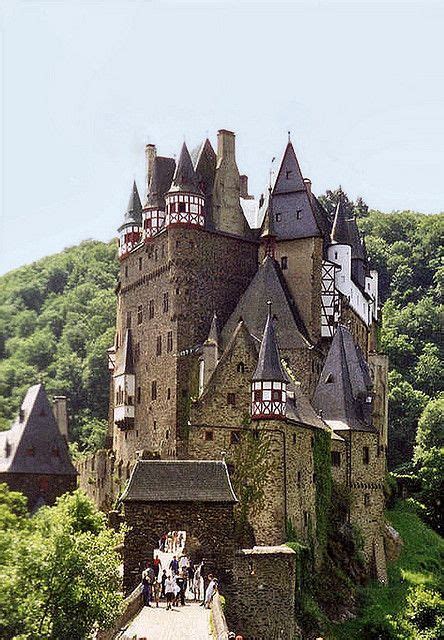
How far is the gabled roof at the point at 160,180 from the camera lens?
73562 millimetres

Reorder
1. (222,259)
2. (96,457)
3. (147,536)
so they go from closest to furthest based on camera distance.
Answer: (147,536) < (222,259) < (96,457)

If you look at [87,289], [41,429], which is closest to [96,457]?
[41,429]

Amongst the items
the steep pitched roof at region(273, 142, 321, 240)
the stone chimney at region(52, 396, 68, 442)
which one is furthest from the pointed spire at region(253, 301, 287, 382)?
the stone chimney at region(52, 396, 68, 442)

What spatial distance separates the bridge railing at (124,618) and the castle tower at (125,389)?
3336 centimetres

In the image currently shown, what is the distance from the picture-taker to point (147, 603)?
41562mm

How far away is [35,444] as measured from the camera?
7075cm

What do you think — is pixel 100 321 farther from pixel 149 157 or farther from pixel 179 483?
pixel 179 483

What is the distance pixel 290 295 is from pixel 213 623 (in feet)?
112

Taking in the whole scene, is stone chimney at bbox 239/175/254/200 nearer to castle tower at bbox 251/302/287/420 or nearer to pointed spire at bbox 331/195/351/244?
pointed spire at bbox 331/195/351/244

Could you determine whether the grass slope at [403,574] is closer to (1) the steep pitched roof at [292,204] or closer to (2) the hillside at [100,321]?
(1) the steep pitched roof at [292,204]

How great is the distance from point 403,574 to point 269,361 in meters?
15.4

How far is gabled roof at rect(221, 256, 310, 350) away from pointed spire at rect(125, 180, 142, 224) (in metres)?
12.4

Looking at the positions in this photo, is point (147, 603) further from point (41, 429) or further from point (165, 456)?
point (41, 429)

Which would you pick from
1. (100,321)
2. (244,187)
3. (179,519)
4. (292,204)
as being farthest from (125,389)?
(100,321)
